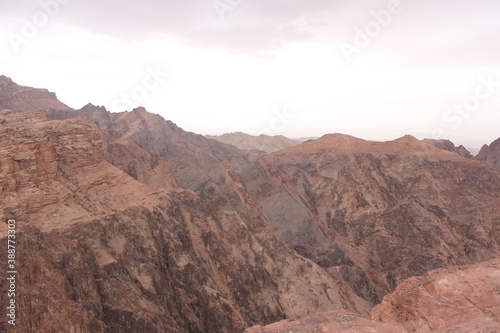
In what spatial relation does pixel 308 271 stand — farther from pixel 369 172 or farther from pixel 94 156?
pixel 369 172

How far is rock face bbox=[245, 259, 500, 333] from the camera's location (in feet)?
32.3

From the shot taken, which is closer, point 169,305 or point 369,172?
point 169,305

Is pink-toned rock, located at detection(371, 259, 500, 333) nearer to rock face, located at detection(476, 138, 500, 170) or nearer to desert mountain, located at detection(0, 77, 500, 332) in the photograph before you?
desert mountain, located at detection(0, 77, 500, 332)

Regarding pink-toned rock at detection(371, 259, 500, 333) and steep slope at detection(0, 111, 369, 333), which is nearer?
pink-toned rock at detection(371, 259, 500, 333)

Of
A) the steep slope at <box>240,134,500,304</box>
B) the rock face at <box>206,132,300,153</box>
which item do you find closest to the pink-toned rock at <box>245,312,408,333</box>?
the steep slope at <box>240,134,500,304</box>

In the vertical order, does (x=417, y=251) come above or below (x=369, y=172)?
below

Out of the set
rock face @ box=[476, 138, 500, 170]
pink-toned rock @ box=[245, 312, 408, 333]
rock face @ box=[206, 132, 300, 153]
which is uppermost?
rock face @ box=[206, 132, 300, 153]

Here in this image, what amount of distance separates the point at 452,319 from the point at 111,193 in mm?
24818

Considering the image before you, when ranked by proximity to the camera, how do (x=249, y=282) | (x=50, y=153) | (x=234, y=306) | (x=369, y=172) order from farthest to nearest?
(x=369, y=172)
(x=249, y=282)
(x=234, y=306)
(x=50, y=153)

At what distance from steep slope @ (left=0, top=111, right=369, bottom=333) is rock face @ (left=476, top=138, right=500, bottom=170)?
6841 centimetres

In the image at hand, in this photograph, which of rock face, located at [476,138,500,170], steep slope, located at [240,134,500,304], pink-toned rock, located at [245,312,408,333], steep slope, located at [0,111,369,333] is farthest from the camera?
rock face, located at [476,138,500,170]

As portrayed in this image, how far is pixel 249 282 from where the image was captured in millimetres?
29984

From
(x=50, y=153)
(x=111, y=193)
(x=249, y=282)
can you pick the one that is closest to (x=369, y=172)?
(x=249, y=282)

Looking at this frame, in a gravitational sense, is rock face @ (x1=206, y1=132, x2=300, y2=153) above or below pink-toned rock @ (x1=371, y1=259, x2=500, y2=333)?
above
